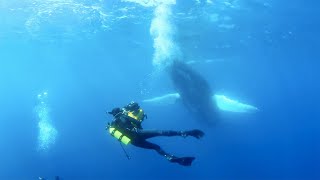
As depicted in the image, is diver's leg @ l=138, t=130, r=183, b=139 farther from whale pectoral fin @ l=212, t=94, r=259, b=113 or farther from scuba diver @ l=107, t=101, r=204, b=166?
whale pectoral fin @ l=212, t=94, r=259, b=113

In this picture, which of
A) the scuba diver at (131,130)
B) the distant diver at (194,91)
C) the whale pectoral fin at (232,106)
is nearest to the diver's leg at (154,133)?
the scuba diver at (131,130)

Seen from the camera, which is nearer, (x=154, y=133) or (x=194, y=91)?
(x=154, y=133)

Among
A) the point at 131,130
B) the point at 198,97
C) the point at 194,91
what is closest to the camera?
the point at 131,130

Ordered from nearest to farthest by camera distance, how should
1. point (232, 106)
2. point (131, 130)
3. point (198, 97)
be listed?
1. point (131, 130)
2. point (198, 97)
3. point (232, 106)

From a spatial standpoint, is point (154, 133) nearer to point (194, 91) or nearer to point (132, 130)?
point (132, 130)

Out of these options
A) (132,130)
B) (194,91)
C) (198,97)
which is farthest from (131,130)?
(198,97)

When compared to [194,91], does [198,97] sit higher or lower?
lower

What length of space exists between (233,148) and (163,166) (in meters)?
9.73

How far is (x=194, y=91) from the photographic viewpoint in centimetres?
2525

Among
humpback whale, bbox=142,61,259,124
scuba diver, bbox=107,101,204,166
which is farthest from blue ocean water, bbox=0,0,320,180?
scuba diver, bbox=107,101,204,166

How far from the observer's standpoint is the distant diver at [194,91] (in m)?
25.3

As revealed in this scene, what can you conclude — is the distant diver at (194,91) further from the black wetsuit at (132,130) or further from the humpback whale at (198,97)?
the black wetsuit at (132,130)

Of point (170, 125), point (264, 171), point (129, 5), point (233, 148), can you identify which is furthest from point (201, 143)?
point (129, 5)

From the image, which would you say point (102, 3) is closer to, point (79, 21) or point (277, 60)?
point (79, 21)
